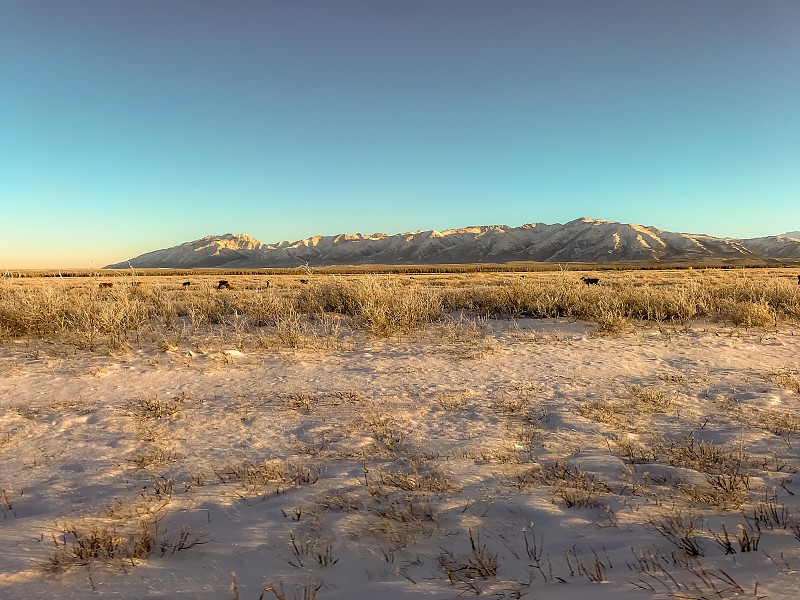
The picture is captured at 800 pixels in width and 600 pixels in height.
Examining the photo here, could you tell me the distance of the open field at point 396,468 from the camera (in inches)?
79.4

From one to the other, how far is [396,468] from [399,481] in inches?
11.6

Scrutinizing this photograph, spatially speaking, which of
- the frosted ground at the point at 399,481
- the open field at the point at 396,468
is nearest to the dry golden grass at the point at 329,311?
the open field at the point at 396,468

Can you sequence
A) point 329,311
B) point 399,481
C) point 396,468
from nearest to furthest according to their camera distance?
point 399,481, point 396,468, point 329,311

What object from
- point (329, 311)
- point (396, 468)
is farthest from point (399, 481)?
point (329, 311)

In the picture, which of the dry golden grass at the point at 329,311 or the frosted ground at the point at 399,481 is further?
the dry golden grass at the point at 329,311

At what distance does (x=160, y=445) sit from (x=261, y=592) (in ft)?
8.02

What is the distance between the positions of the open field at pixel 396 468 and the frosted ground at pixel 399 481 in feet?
0.06

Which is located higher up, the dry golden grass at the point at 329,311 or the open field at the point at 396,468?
the dry golden grass at the point at 329,311

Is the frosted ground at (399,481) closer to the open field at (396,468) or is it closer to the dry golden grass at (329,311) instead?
the open field at (396,468)

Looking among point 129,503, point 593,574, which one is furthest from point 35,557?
point 593,574

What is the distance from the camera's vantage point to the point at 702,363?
21.9 ft

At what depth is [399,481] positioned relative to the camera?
3.07 meters

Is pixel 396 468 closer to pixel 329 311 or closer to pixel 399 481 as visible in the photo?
pixel 399 481

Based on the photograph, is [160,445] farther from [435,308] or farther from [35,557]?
[435,308]
